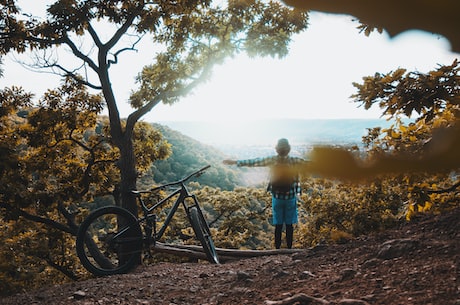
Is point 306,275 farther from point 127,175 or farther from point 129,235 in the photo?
point 127,175

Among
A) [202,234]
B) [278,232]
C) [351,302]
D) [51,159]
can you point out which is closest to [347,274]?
[351,302]

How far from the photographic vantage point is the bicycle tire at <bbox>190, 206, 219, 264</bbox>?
5.75m

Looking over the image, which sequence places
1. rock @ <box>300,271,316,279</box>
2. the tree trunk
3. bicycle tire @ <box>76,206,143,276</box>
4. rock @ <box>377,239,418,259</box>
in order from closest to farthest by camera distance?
1. rock @ <box>377,239,418,259</box>
2. rock @ <box>300,271,316,279</box>
3. bicycle tire @ <box>76,206,143,276</box>
4. the tree trunk

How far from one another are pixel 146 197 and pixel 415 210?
8718mm

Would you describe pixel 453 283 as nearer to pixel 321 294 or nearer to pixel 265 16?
pixel 321 294

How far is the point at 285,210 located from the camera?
5816mm

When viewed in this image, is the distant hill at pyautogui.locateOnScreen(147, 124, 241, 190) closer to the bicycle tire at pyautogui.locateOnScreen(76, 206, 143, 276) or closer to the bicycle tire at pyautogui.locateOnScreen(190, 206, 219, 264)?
the bicycle tire at pyautogui.locateOnScreen(190, 206, 219, 264)

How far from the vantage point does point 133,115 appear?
8.28 m

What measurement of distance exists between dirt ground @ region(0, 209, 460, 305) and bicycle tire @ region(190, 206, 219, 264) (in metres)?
0.82

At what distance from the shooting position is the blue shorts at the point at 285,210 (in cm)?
579

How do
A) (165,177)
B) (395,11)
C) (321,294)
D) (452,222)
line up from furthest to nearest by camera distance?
1. (165,177)
2. (452,222)
3. (321,294)
4. (395,11)

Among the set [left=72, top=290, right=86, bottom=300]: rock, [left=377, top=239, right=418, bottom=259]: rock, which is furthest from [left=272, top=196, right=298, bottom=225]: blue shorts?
[left=72, top=290, right=86, bottom=300]: rock

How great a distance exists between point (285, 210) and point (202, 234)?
1.24 metres

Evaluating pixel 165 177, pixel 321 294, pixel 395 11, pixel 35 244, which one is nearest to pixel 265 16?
pixel 321 294
